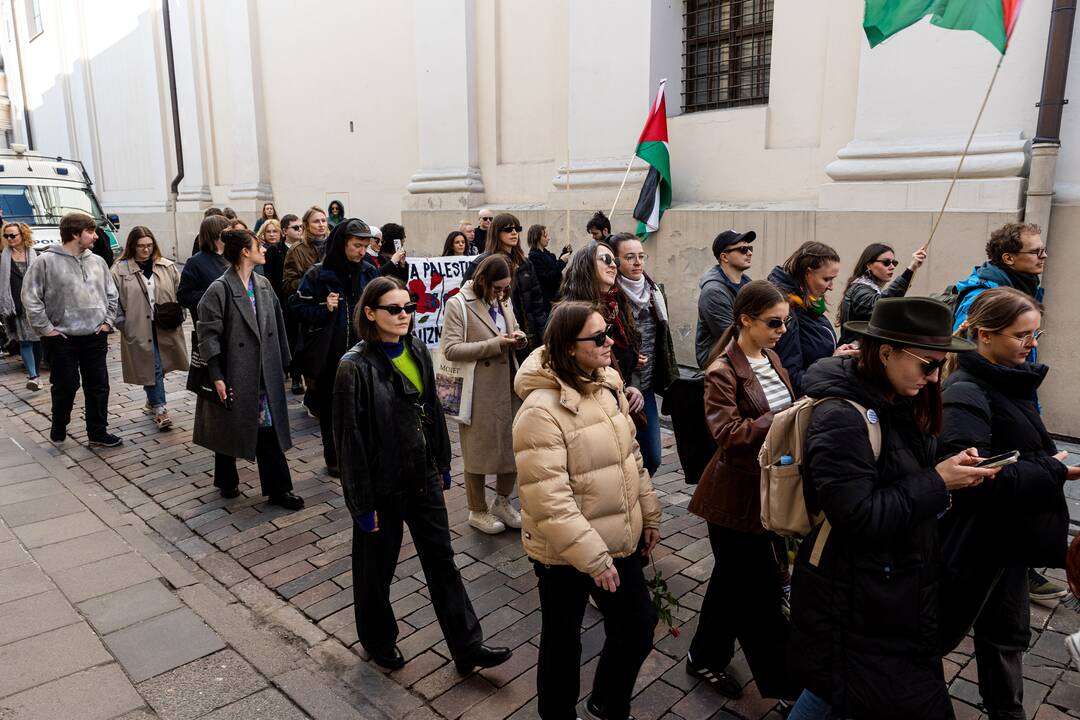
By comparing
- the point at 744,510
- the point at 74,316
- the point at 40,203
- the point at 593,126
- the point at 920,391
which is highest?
the point at 593,126

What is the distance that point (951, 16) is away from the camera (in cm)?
517

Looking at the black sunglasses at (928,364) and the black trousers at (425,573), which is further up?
the black sunglasses at (928,364)

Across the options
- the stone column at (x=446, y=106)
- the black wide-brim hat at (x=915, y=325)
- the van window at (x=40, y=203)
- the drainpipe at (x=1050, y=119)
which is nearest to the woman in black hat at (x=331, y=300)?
the black wide-brim hat at (x=915, y=325)

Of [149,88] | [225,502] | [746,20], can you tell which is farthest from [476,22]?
[149,88]

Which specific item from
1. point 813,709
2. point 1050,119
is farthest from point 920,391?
point 1050,119

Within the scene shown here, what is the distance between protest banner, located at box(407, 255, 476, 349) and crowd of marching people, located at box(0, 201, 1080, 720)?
99cm

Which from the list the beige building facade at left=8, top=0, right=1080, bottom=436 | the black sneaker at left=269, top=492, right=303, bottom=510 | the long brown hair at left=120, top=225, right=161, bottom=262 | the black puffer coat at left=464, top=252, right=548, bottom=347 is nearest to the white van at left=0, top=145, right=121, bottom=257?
the beige building facade at left=8, top=0, right=1080, bottom=436

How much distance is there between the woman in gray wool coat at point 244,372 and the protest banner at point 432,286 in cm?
126

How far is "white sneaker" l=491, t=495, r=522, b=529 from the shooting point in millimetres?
4845

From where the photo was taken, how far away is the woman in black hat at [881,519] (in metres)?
2.18

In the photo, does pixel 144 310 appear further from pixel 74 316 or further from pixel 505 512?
pixel 505 512

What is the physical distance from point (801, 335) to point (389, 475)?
7.80ft

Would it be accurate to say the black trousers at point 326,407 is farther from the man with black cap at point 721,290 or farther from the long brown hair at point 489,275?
the man with black cap at point 721,290

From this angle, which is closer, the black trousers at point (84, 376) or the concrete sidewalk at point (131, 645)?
the concrete sidewalk at point (131, 645)
